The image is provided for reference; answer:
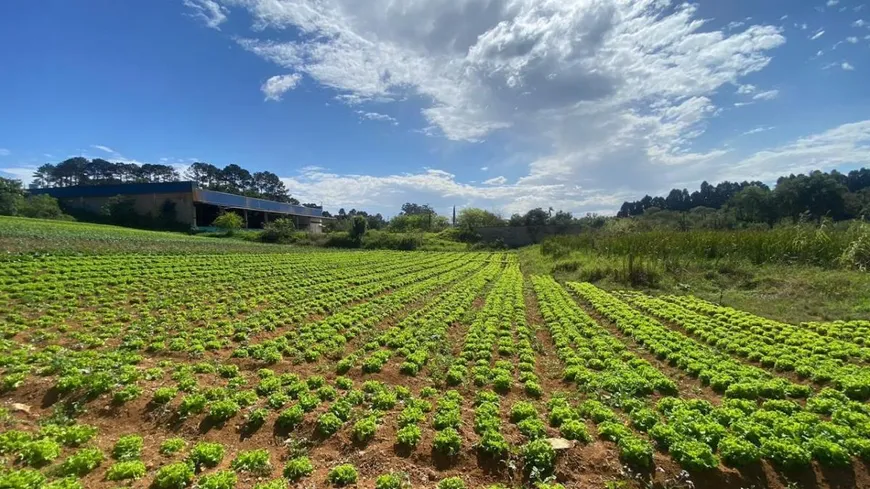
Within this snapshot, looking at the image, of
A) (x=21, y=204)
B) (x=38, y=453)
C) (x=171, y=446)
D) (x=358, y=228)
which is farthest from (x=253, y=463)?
(x=21, y=204)

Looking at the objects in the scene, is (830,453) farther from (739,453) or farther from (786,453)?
(739,453)

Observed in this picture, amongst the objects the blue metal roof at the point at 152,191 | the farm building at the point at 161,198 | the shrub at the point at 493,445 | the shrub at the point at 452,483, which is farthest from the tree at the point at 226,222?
the shrub at the point at 452,483

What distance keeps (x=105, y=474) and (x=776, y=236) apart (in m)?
29.2

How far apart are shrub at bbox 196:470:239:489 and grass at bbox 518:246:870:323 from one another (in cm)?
1719

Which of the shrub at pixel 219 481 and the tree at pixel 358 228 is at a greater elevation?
the tree at pixel 358 228

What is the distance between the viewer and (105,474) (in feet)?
16.7

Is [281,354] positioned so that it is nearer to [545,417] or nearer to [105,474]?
[105,474]

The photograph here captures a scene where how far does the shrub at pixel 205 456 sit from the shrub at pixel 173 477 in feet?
1.08

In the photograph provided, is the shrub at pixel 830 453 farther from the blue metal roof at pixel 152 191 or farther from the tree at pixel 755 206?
the tree at pixel 755 206

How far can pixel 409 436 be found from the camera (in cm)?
612

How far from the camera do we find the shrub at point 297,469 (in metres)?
5.32

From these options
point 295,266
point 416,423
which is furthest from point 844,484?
point 295,266

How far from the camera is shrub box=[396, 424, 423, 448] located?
607 centimetres

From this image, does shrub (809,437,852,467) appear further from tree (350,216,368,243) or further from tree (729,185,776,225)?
tree (729,185,776,225)
